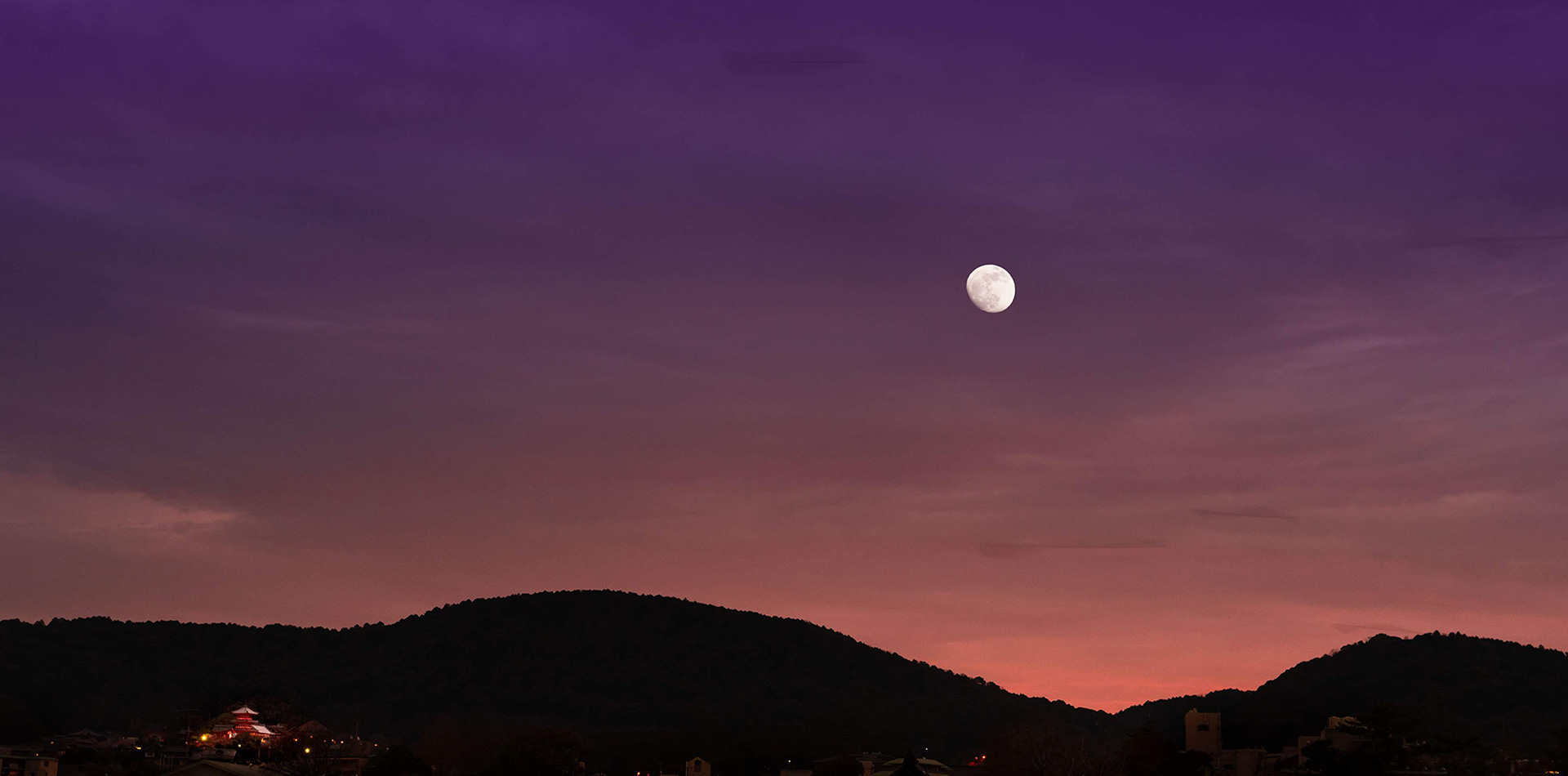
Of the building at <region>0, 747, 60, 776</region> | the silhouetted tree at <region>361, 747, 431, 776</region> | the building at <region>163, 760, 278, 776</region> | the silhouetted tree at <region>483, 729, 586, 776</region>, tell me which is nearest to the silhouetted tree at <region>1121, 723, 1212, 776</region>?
the silhouetted tree at <region>483, 729, 586, 776</region>

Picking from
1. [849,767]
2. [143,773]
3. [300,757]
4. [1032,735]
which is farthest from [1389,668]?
[143,773]

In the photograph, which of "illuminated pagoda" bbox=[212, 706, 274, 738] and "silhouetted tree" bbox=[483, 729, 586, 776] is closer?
"silhouetted tree" bbox=[483, 729, 586, 776]

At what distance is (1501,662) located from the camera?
197125mm

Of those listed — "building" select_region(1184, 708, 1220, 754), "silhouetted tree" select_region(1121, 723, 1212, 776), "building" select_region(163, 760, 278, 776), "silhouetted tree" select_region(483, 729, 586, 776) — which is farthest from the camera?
"building" select_region(1184, 708, 1220, 754)

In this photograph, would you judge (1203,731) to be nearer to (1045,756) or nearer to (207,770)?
(1045,756)

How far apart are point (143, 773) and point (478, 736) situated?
72.5 m

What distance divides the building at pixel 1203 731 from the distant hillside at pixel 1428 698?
6290 millimetres

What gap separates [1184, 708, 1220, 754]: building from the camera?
139 m

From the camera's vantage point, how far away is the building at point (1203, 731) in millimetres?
138750

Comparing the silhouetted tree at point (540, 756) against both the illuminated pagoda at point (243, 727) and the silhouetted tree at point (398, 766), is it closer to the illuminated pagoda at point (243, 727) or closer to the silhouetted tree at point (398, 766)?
the silhouetted tree at point (398, 766)

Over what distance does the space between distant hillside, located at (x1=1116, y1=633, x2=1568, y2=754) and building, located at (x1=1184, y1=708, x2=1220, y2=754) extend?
6.29 metres

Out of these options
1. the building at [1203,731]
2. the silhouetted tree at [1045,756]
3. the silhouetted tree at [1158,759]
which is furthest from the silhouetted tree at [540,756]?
the building at [1203,731]

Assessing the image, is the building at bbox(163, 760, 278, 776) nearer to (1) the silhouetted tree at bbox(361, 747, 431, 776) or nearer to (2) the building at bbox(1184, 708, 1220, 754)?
(1) the silhouetted tree at bbox(361, 747, 431, 776)

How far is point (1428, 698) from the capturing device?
182 metres
